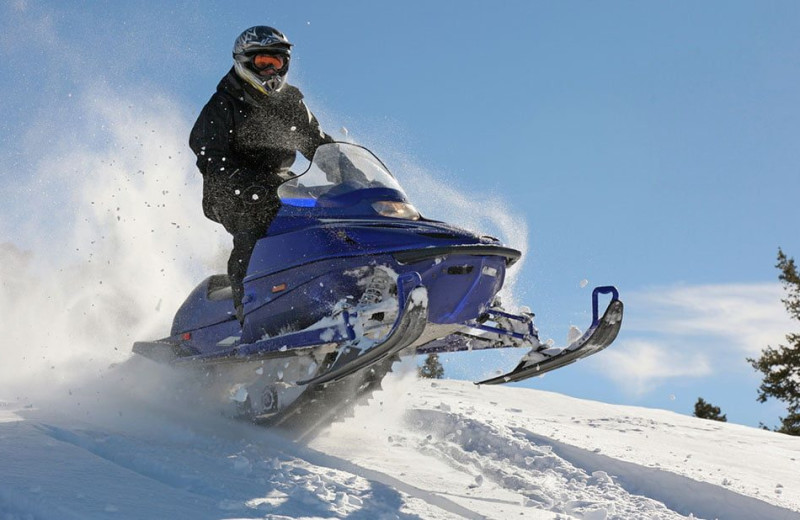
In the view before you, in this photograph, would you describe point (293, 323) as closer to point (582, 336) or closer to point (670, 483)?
point (582, 336)

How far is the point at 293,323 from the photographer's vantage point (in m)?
5.29

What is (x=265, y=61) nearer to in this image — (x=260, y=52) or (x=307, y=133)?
(x=260, y=52)

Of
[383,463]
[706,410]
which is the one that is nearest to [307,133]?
[383,463]

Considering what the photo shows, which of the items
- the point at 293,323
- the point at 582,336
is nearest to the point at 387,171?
the point at 293,323

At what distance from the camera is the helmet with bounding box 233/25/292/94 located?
19.1ft

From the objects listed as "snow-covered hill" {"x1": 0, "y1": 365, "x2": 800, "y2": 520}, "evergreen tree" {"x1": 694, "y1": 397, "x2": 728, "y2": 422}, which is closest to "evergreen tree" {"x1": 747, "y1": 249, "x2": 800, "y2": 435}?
"evergreen tree" {"x1": 694, "y1": 397, "x2": 728, "y2": 422}

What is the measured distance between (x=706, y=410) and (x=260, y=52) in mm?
20315

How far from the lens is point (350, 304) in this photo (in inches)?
190

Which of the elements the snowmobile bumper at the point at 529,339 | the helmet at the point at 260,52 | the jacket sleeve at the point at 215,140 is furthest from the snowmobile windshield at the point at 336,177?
the snowmobile bumper at the point at 529,339

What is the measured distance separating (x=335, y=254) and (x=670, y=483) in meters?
2.98

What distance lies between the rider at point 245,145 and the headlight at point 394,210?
0.83 m

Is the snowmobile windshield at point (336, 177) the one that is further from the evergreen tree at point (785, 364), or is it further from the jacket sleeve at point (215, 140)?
the evergreen tree at point (785, 364)

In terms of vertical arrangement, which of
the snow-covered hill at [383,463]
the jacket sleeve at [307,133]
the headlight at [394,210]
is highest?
the jacket sleeve at [307,133]

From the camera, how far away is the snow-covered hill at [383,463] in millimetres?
3623
